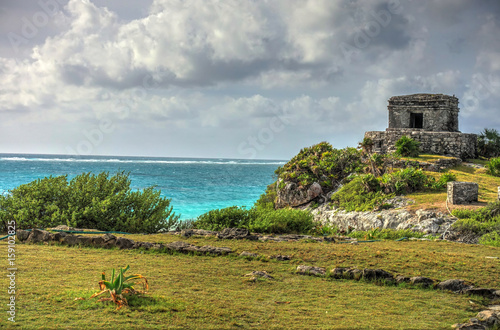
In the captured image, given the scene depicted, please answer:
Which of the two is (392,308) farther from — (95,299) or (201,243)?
(201,243)

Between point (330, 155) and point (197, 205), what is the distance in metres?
17.5

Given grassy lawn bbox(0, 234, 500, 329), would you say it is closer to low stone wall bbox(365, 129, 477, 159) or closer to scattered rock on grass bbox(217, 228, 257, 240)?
scattered rock on grass bbox(217, 228, 257, 240)

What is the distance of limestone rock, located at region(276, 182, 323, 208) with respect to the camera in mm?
22656

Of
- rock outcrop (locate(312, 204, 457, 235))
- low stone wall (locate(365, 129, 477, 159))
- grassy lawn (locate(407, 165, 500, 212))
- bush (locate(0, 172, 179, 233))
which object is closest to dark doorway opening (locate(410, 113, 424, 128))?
low stone wall (locate(365, 129, 477, 159))

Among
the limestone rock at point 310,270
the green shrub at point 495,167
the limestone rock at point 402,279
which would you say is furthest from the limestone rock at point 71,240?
the green shrub at point 495,167

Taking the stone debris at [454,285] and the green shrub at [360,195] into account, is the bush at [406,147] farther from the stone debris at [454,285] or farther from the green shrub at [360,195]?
the stone debris at [454,285]

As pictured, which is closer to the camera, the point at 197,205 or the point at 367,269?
the point at 367,269

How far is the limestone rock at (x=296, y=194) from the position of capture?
22.7 m

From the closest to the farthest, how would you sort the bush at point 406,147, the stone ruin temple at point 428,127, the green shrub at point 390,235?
the green shrub at point 390,235, the bush at point 406,147, the stone ruin temple at point 428,127

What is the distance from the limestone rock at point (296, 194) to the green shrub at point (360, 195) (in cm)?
137

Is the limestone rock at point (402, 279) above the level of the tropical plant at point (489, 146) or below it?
below

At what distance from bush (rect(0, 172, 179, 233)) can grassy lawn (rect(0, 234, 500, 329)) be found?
3963 mm

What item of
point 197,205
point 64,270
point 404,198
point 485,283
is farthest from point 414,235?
point 197,205

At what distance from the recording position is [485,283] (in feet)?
24.9
